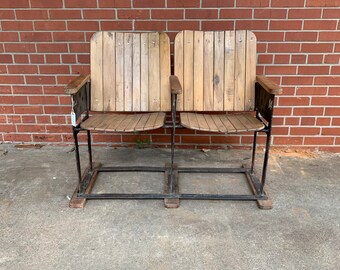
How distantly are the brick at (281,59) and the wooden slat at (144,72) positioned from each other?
3.52 feet

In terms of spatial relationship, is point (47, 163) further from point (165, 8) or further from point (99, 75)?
point (165, 8)

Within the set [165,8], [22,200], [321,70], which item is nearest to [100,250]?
[22,200]

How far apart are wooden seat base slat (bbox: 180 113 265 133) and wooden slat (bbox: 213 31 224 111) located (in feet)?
0.44

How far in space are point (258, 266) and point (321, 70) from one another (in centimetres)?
181

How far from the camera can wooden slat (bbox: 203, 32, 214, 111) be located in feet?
8.30

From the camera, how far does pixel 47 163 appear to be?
9.30 ft

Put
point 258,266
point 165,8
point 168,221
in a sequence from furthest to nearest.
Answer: point 165,8
point 168,221
point 258,266

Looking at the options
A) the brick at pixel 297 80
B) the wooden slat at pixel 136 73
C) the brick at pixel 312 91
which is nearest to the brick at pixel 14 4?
the wooden slat at pixel 136 73

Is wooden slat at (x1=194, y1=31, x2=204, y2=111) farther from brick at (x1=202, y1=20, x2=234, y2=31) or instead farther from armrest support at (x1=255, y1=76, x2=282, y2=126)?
armrest support at (x1=255, y1=76, x2=282, y2=126)

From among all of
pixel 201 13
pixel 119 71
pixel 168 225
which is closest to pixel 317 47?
pixel 201 13

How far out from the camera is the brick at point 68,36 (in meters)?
2.81

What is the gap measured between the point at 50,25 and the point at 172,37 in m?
1.00

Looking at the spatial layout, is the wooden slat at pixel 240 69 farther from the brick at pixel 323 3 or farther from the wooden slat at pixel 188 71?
the brick at pixel 323 3

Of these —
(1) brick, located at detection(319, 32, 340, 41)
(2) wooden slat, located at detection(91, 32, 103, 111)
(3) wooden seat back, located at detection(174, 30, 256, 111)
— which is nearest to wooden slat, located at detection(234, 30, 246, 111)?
(3) wooden seat back, located at detection(174, 30, 256, 111)
